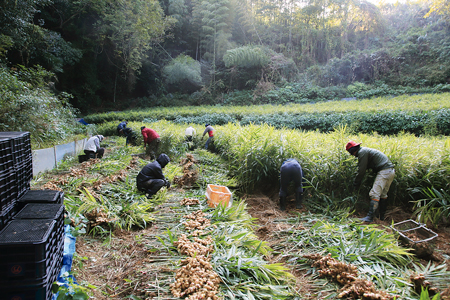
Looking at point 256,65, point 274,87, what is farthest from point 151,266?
point 256,65

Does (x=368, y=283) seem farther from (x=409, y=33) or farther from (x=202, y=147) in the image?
(x=409, y=33)

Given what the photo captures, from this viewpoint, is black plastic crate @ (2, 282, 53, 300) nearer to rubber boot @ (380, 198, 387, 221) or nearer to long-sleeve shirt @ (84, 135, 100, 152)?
rubber boot @ (380, 198, 387, 221)

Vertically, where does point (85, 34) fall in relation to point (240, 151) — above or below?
above

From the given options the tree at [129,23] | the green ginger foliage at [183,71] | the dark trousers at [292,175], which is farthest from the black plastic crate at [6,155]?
the green ginger foliage at [183,71]

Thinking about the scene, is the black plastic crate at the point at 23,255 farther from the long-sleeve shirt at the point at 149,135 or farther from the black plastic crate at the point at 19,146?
the long-sleeve shirt at the point at 149,135

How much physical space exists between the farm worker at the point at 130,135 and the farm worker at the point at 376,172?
7946 mm

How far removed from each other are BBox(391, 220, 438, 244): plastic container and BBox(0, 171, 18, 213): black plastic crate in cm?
383

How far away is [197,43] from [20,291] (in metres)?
30.6

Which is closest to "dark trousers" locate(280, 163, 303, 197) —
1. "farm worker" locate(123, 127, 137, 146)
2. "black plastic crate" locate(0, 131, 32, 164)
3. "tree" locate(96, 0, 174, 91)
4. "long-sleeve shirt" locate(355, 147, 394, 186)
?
"long-sleeve shirt" locate(355, 147, 394, 186)

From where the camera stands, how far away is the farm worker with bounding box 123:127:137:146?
9180 mm

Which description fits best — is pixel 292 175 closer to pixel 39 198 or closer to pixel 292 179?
pixel 292 179

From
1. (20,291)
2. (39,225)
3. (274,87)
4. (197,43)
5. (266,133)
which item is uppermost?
(197,43)

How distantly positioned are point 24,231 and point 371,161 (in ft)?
13.7

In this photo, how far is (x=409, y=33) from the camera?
860 inches
